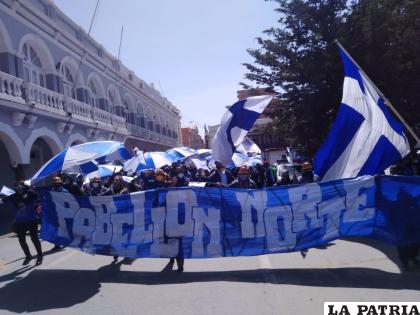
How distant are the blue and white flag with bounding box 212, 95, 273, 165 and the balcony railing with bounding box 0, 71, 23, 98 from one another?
8054 mm

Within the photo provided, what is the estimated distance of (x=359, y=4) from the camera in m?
12.4

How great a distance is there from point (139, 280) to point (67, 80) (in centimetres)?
1611

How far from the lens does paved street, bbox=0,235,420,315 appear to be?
505cm

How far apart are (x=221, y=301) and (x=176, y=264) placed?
7.09ft

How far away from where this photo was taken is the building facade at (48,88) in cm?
1445

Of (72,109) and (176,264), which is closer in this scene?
(176,264)

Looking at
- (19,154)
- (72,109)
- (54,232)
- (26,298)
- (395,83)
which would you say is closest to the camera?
(26,298)

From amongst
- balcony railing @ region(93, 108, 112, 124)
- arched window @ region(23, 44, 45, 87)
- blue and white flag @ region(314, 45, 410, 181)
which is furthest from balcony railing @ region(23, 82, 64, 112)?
blue and white flag @ region(314, 45, 410, 181)

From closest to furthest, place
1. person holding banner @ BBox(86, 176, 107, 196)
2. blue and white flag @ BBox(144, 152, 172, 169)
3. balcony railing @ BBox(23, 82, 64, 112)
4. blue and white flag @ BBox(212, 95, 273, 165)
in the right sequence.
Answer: blue and white flag @ BBox(212, 95, 273, 165) < person holding banner @ BBox(86, 176, 107, 196) < blue and white flag @ BBox(144, 152, 172, 169) < balcony railing @ BBox(23, 82, 64, 112)

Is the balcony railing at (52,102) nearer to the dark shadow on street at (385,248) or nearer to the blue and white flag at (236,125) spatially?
the blue and white flag at (236,125)

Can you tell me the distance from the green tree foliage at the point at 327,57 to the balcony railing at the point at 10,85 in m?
7.97

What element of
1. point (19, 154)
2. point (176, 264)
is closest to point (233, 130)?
point (176, 264)

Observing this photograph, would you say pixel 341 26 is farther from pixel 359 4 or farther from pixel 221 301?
pixel 221 301

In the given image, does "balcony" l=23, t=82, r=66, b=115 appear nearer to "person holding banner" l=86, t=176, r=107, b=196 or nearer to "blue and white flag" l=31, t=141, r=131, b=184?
"person holding banner" l=86, t=176, r=107, b=196
